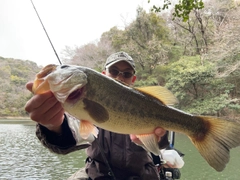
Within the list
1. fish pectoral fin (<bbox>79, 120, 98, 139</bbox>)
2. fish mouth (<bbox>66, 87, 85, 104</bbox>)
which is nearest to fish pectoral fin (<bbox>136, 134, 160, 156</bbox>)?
fish pectoral fin (<bbox>79, 120, 98, 139</bbox>)

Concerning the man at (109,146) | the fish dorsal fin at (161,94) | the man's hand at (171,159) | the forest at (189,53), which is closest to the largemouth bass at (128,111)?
the fish dorsal fin at (161,94)

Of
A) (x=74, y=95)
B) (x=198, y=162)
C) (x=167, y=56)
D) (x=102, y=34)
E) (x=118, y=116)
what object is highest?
(x=102, y=34)

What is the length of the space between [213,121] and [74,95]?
3.51ft

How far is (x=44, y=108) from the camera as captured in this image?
1855mm

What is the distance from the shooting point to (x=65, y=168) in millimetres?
11180

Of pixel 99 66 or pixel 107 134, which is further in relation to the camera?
pixel 99 66

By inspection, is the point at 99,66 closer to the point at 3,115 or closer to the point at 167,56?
the point at 167,56

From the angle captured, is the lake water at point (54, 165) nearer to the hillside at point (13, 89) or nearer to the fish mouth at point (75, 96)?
the fish mouth at point (75, 96)

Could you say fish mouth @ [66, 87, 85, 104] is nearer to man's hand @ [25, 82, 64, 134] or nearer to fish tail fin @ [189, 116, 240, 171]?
man's hand @ [25, 82, 64, 134]

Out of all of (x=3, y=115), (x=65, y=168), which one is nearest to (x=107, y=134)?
(x=65, y=168)

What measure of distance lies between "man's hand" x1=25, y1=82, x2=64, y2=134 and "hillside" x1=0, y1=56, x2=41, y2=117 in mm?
37166

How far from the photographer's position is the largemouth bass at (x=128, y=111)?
1775 mm

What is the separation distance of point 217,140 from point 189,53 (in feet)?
90.4

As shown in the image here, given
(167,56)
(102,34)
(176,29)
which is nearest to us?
(167,56)
